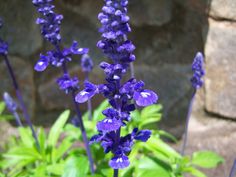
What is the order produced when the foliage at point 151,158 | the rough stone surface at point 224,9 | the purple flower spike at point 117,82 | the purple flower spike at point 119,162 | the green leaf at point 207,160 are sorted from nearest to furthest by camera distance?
the purple flower spike at point 117,82 < the purple flower spike at point 119,162 < the foliage at point 151,158 < the green leaf at point 207,160 < the rough stone surface at point 224,9

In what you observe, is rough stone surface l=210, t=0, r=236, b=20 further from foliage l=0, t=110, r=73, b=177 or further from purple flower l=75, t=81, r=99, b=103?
purple flower l=75, t=81, r=99, b=103

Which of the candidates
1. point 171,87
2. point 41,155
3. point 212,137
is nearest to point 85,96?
point 41,155

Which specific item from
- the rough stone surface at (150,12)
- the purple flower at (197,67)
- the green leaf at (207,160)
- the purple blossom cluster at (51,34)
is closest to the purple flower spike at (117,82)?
the purple blossom cluster at (51,34)

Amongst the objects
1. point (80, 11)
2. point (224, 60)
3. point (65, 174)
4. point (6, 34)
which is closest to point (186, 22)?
point (224, 60)

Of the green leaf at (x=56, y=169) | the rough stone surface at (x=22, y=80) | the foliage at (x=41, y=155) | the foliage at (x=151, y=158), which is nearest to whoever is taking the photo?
the foliage at (x=151, y=158)

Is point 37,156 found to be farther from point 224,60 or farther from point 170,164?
point 224,60

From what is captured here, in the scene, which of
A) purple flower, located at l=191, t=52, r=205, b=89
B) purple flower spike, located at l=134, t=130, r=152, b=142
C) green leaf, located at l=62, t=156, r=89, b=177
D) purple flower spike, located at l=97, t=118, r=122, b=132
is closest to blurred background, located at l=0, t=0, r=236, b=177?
purple flower, located at l=191, t=52, r=205, b=89

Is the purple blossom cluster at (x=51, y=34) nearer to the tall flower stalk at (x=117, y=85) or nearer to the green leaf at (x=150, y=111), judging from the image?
the tall flower stalk at (x=117, y=85)

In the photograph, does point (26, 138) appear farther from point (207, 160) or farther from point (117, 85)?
point (117, 85)
